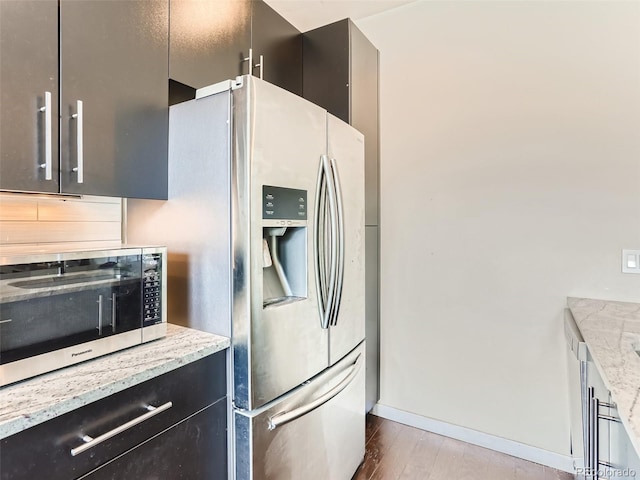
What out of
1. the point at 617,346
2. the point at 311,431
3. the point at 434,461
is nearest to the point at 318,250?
the point at 311,431

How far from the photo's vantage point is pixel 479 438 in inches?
82.4

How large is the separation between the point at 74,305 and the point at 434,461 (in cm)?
193

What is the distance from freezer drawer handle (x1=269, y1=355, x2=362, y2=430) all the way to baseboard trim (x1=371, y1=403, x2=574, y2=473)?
79 centimetres

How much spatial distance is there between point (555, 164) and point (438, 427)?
5.50 ft

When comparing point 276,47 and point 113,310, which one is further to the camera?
point 276,47

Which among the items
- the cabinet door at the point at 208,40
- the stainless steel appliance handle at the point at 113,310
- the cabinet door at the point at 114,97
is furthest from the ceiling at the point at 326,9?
the stainless steel appliance handle at the point at 113,310

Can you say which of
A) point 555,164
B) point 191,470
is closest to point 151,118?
point 191,470

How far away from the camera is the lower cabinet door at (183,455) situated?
0.94 m

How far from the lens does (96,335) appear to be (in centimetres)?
103

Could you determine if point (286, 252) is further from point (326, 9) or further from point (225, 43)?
point (326, 9)

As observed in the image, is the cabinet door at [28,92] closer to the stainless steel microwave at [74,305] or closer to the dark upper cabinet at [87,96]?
the dark upper cabinet at [87,96]

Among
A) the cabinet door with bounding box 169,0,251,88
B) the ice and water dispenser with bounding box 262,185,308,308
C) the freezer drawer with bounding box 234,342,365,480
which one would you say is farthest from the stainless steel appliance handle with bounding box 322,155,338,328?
the cabinet door with bounding box 169,0,251,88

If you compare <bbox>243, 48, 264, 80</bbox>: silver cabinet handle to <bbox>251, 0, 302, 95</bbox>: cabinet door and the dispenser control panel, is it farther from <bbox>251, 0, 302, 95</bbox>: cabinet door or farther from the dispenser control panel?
the dispenser control panel

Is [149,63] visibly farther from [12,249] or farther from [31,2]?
[12,249]
